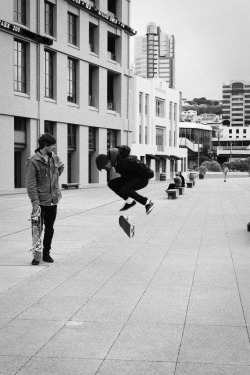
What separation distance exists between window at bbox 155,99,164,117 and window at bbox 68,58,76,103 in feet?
104

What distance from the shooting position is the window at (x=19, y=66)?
3938 cm

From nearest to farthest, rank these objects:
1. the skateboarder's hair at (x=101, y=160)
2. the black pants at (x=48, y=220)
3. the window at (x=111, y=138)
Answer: the skateboarder's hair at (x=101, y=160)
the black pants at (x=48, y=220)
the window at (x=111, y=138)

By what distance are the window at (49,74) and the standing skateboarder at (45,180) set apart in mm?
34044

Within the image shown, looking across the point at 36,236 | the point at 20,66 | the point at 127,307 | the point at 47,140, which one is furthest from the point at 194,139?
the point at 127,307

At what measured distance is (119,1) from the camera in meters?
54.3

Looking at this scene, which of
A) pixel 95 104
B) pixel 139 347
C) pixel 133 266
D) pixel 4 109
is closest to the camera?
pixel 139 347

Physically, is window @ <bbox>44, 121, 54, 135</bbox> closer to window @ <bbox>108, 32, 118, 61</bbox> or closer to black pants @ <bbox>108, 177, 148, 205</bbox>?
window @ <bbox>108, 32, 118, 61</bbox>

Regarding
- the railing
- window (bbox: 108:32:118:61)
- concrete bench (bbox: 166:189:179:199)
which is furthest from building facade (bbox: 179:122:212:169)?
concrete bench (bbox: 166:189:179:199)

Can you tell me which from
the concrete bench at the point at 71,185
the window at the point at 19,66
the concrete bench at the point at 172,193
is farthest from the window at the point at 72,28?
the concrete bench at the point at 172,193

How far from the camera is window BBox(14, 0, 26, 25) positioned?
128ft

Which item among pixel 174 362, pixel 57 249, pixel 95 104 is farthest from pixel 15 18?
pixel 174 362

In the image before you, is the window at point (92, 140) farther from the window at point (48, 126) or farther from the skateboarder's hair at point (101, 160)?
the skateboarder's hair at point (101, 160)

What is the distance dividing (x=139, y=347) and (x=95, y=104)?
153 ft

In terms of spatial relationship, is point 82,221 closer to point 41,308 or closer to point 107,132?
point 41,308
